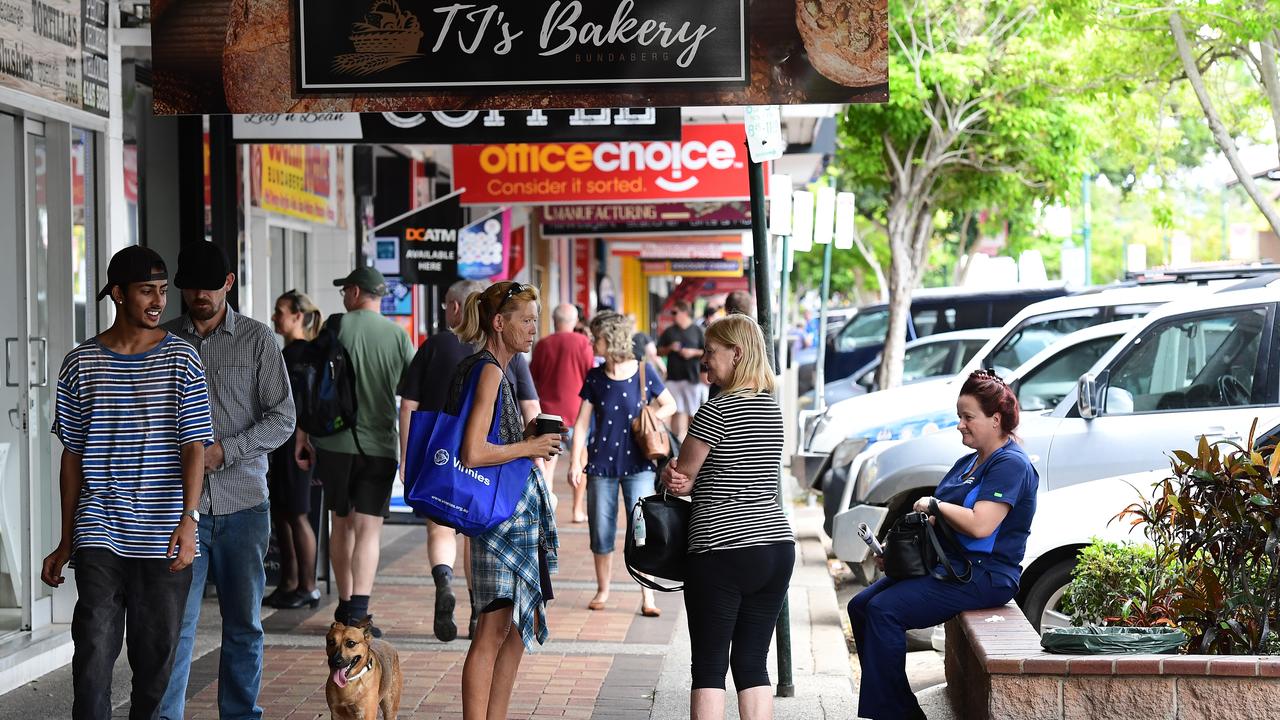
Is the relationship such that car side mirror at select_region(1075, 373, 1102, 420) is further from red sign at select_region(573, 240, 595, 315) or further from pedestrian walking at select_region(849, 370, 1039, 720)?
red sign at select_region(573, 240, 595, 315)

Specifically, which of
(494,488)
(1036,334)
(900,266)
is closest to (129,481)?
(494,488)

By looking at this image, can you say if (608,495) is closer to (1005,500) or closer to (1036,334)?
(1005,500)

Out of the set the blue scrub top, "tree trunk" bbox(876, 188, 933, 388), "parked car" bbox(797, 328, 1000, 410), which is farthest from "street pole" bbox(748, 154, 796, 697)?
"tree trunk" bbox(876, 188, 933, 388)

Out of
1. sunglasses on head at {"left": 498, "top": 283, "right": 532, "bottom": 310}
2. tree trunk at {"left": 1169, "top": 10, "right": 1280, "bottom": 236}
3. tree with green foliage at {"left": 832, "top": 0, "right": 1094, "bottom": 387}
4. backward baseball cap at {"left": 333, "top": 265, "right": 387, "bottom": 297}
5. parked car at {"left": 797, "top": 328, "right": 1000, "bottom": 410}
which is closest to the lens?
sunglasses on head at {"left": 498, "top": 283, "right": 532, "bottom": 310}

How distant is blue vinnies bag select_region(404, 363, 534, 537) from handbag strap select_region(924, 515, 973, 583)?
1599 mm

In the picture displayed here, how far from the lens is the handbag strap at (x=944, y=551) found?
5.42 m

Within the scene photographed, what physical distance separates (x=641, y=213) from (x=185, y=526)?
13.1m

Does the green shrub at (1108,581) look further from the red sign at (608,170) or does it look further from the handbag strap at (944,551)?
the red sign at (608,170)

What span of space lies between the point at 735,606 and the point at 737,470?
0.48 metres

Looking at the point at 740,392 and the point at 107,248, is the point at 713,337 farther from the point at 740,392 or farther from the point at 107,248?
the point at 107,248

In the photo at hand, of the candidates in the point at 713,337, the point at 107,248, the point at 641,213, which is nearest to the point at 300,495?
the point at 107,248

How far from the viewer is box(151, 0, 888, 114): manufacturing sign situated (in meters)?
5.47

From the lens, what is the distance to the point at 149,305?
4.71 meters

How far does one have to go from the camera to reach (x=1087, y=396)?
858 centimetres
